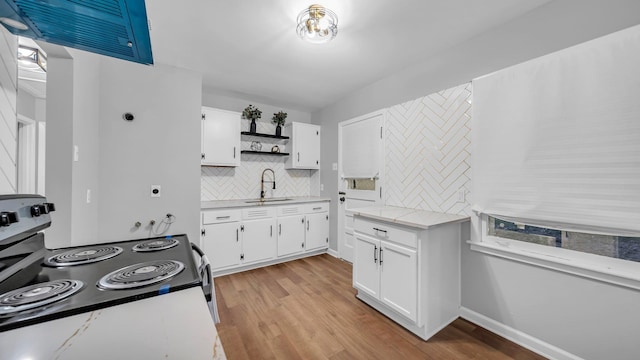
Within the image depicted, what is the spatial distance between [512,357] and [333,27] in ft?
8.94

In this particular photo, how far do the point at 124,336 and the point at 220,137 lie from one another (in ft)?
9.88

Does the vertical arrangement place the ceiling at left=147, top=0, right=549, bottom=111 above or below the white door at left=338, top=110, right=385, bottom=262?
above

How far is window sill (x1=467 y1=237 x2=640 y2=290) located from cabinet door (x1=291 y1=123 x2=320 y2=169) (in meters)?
2.68

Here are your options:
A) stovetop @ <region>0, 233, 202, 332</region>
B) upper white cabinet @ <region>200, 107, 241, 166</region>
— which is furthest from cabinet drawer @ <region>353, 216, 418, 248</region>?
upper white cabinet @ <region>200, 107, 241, 166</region>

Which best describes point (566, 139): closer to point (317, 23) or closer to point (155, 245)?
point (317, 23)

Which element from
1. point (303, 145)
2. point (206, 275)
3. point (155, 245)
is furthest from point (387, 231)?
point (303, 145)

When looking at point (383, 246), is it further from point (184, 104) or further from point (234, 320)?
point (184, 104)

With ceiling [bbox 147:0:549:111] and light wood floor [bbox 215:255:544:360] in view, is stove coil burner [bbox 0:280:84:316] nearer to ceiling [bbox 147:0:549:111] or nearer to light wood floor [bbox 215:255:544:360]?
light wood floor [bbox 215:255:544:360]

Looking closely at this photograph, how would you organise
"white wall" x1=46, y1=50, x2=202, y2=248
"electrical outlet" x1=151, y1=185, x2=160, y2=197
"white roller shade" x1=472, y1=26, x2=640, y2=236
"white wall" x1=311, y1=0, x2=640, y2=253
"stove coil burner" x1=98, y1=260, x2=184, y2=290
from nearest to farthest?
"stove coil burner" x1=98, y1=260, x2=184, y2=290 < "white roller shade" x1=472, y1=26, x2=640, y2=236 < "white wall" x1=311, y1=0, x2=640, y2=253 < "white wall" x1=46, y1=50, x2=202, y2=248 < "electrical outlet" x1=151, y1=185, x2=160, y2=197

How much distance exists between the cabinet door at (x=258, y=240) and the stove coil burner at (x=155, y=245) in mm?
1870

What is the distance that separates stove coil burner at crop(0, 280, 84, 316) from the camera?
60 cm

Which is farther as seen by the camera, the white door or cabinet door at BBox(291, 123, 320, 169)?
cabinet door at BBox(291, 123, 320, 169)

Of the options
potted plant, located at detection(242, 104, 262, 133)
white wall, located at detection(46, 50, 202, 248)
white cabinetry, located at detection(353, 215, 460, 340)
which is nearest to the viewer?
white wall, located at detection(46, 50, 202, 248)

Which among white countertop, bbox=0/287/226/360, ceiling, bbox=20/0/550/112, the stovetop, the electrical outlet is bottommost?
white countertop, bbox=0/287/226/360
